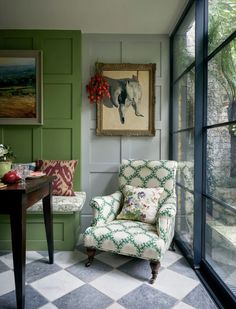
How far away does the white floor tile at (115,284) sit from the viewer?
1784 millimetres

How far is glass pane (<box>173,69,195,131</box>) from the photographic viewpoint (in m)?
2.31

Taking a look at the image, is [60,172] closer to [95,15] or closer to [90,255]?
[90,255]

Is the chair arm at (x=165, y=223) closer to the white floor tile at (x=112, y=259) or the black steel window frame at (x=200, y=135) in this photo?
the black steel window frame at (x=200, y=135)

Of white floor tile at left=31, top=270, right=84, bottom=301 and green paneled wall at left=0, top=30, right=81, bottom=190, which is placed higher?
green paneled wall at left=0, top=30, right=81, bottom=190

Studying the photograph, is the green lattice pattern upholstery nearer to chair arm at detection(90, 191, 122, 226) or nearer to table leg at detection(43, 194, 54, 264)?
chair arm at detection(90, 191, 122, 226)

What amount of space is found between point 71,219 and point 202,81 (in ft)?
6.07

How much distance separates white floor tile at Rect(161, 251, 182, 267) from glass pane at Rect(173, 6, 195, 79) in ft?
6.44

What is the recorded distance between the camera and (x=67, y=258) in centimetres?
232

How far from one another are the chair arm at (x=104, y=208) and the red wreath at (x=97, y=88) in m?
1.20

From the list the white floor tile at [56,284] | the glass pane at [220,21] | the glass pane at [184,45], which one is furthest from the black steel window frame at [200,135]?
the white floor tile at [56,284]

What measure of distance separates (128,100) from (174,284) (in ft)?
6.62

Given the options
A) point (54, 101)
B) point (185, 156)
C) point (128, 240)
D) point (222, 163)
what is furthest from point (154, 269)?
point (54, 101)

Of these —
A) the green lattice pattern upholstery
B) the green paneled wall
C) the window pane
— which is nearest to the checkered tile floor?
the green lattice pattern upholstery

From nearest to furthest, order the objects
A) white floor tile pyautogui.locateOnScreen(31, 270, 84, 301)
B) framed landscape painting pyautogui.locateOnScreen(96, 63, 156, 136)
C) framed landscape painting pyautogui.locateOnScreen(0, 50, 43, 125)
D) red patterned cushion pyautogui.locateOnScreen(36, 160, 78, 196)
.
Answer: white floor tile pyautogui.locateOnScreen(31, 270, 84, 301), red patterned cushion pyautogui.locateOnScreen(36, 160, 78, 196), framed landscape painting pyautogui.locateOnScreen(0, 50, 43, 125), framed landscape painting pyautogui.locateOnScreen(96, 63, 156, 136)
